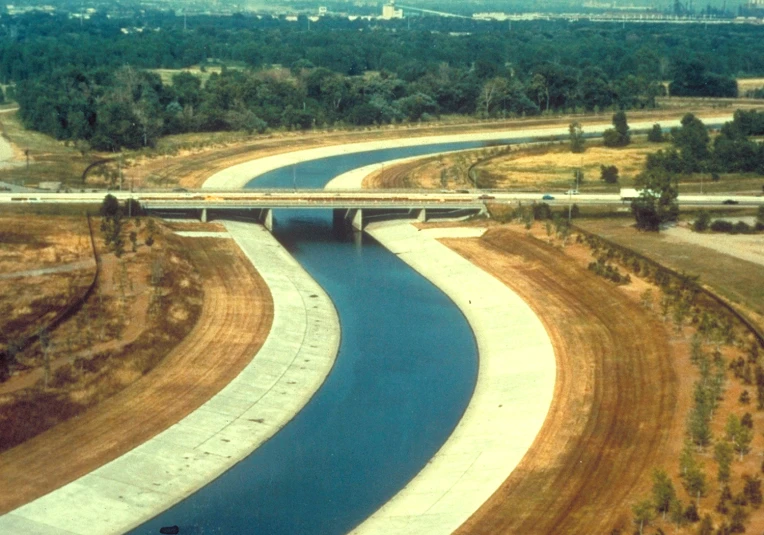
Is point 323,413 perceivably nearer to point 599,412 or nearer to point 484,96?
point 599,412

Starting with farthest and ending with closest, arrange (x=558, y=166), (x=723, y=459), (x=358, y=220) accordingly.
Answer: (x=558, y=166) → (x=358, y=220) → (x=723, y=459)

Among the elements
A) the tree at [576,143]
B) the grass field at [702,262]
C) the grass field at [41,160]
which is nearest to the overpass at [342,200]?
the grass field at [702,262]

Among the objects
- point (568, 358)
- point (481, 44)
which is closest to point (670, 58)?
point (481, 44)

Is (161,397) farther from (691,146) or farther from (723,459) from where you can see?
(691,146)

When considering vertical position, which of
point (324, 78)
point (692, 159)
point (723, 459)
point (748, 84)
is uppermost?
point (324, 78)

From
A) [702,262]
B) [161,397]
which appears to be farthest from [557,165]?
[161,397]

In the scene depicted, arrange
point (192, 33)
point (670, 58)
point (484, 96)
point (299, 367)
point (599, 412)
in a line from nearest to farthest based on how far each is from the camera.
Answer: point (599, 412) < point (299, 367) < point (484, 96) < point (670, 58) < point (192, 33)

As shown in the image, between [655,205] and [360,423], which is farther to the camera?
[655,205]

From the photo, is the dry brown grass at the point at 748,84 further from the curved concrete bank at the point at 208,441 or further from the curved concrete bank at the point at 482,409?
the curved concrete bank at the point at 208,441

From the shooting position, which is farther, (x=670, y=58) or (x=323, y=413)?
(x=670, y=58)
